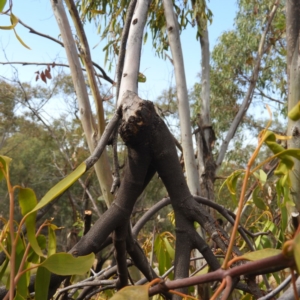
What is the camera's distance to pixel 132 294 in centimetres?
18

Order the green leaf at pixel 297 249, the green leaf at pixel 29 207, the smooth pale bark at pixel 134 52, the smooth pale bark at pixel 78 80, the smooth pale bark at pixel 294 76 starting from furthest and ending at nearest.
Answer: the smooth pale bark at pixel 78 80 → the smooth pale bark at pixel 294 76 → the smooth pale bark at pixel 134 52 → the green leaf at pixel 29 207 → the green leaf at pixel 297 249

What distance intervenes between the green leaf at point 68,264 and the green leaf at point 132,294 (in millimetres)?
47

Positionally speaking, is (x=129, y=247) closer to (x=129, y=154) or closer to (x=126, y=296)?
(x=129, y=154)

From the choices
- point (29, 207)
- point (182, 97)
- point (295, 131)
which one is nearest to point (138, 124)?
point (29, 207)

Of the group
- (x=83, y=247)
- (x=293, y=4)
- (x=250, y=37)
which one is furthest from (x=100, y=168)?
(x=250, y=37)

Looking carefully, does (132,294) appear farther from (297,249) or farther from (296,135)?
(296,135)

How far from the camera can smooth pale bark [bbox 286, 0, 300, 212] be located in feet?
2.61

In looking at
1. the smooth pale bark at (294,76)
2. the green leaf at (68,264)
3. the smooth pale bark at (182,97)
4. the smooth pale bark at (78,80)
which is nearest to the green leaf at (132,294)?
the green leaf at (68,264)

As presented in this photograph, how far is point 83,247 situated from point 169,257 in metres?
0.38

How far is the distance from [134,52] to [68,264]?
0.29 meters

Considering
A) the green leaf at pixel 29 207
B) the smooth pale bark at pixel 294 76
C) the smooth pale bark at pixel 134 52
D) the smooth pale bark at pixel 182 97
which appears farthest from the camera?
the smooth pale bark at pixel 182 97

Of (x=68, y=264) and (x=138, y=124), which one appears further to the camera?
(x=138, y=124)

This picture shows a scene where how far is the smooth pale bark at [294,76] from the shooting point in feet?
2.61

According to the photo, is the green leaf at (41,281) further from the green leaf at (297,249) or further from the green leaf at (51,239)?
the green leaf at (297,249)
